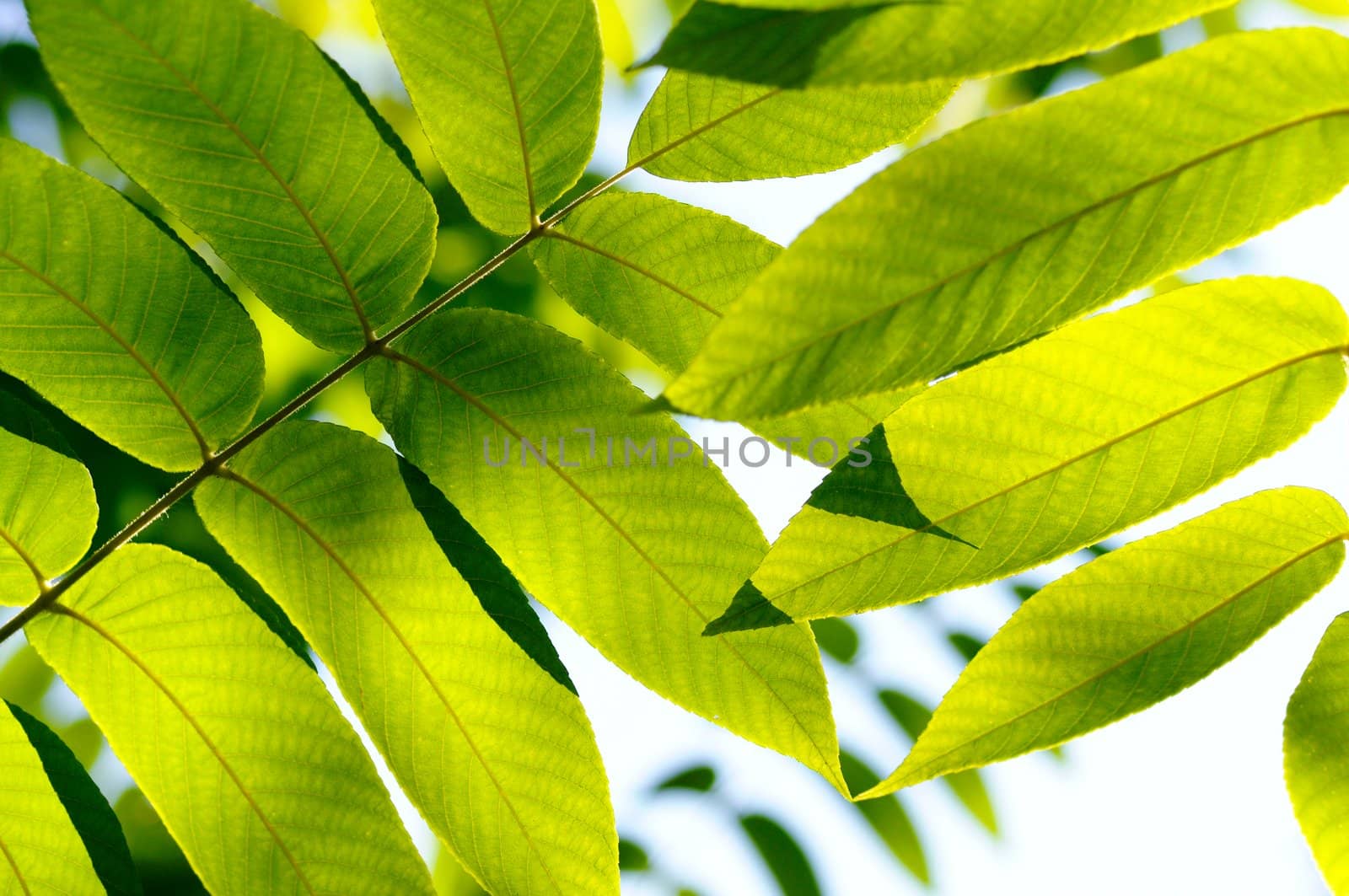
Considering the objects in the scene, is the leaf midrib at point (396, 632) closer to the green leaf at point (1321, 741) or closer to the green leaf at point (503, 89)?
the green leaf at point (503, 89)

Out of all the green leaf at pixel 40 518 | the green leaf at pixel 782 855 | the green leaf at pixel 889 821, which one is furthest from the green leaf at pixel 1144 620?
the green leaf at pixel 782 855

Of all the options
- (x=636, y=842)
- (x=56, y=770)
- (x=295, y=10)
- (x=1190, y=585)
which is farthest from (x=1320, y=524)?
(x=295, y=10)

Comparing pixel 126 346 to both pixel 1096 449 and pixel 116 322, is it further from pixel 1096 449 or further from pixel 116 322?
pixel 1096 449

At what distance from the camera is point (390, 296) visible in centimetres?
91

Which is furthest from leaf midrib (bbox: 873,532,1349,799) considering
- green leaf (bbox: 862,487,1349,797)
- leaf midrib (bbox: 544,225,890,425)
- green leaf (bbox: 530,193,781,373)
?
green leaf (bbox: 530,193,781,373)

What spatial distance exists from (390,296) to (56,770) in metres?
0.55

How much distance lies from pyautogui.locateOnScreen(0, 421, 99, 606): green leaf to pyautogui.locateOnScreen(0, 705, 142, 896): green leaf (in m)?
0.13

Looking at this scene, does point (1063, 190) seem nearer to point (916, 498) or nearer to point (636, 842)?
point (916, 498)

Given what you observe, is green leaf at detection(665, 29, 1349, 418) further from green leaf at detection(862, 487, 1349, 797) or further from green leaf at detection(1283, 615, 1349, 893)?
green leaf at detection(1283, 615, 1349, 893)

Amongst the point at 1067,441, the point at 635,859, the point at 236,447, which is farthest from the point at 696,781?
the point at 1067,441

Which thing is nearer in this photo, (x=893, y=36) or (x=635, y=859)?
(x=893, y=36)

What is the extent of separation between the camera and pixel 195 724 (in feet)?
3.04

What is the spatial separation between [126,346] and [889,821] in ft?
5.43

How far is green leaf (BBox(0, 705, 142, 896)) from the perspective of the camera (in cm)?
95
